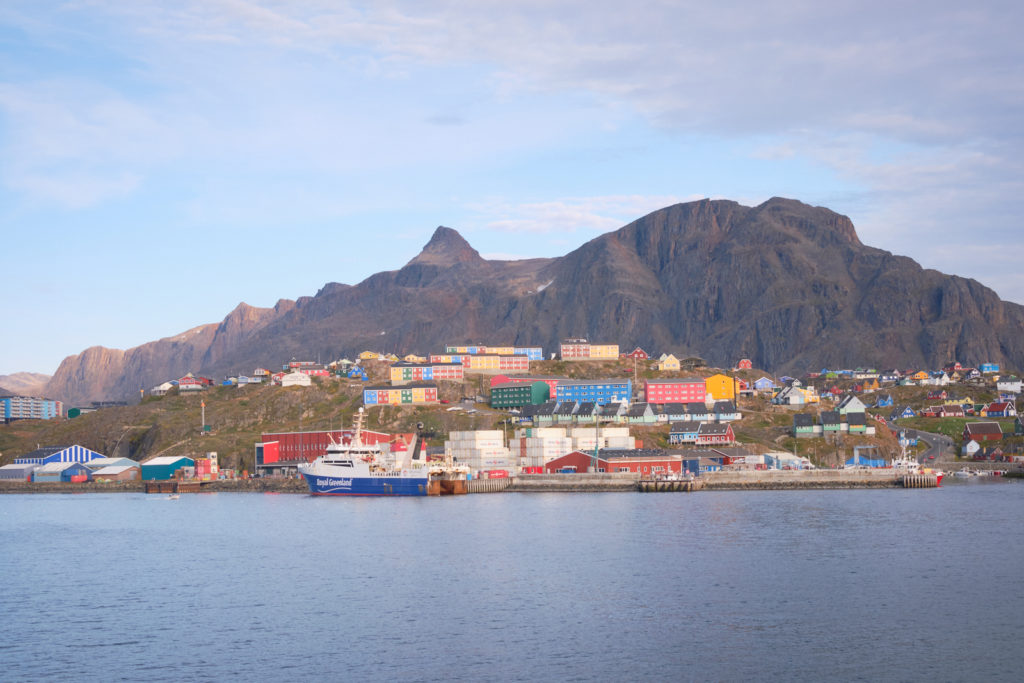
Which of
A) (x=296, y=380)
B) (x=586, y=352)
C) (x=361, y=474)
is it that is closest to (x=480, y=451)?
(x=361, y=474)

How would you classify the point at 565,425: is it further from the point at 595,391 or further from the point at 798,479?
the point at 798,479

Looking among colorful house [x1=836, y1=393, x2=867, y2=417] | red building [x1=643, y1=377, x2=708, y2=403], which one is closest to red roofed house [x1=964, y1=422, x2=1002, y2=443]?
colorful house [x1=836, y1=393, x2=867, y2=417]

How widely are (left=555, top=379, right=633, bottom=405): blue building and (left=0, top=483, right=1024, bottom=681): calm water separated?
66.4 m

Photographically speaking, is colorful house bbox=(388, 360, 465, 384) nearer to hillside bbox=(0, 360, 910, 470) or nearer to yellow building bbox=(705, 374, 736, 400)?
hillside bbox=(0, 360, 910, 470)

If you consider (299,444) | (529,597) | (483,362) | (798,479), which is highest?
(483,362)

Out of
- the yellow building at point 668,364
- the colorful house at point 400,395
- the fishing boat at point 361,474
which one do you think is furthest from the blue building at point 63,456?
the yellow building at point 668,364

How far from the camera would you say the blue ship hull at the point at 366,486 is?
101m

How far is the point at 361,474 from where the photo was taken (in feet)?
334

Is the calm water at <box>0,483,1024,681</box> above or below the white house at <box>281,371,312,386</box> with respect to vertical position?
below

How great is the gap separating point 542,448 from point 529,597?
66.5 m

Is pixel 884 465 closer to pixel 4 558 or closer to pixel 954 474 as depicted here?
pixel 954 474

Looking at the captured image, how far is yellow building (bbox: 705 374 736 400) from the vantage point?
15012 centimetres

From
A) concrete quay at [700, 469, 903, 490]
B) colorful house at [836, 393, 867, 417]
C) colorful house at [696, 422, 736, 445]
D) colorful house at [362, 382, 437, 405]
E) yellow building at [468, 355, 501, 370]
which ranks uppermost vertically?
Answer: yellow building at [468, 355, 501, 370]

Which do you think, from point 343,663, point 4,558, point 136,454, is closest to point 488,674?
point 343,663
